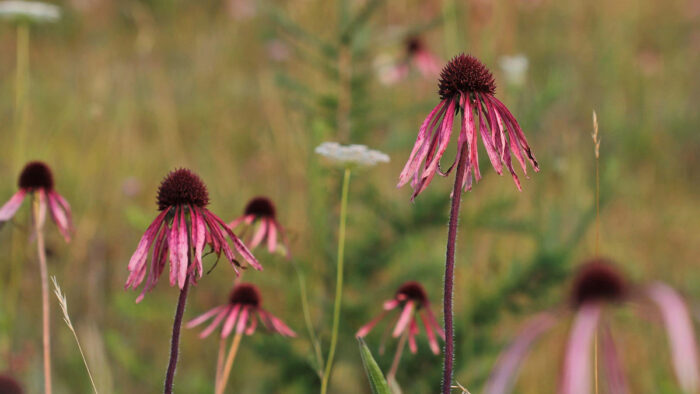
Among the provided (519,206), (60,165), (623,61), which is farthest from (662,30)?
(60,165)

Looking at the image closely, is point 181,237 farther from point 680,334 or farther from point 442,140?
point 680,334

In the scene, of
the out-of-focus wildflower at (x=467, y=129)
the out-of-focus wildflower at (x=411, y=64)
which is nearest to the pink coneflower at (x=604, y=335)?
the out-of-focus wildflower at (x=467, y=129)

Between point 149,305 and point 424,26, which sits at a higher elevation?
point 424,26

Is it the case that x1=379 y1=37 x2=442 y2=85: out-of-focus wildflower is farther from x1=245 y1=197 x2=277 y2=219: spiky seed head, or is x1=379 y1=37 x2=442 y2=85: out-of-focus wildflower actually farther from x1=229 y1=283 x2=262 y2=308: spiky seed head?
x1=229 y1=283 x2=262 y2=308: spiky seed head

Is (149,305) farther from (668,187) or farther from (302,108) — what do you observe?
(668,187)

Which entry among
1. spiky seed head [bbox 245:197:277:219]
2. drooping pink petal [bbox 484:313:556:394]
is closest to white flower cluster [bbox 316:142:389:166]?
spiky seed head [bbox 245:197:277:219]

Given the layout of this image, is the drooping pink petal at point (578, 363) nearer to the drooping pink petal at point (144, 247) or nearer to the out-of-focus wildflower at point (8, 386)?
the drooping pink petal at point (144, 247)

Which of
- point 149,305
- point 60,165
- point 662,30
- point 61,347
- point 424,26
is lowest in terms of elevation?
point 61,347

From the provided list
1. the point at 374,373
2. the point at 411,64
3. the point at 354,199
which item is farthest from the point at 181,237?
the point at 411,64
